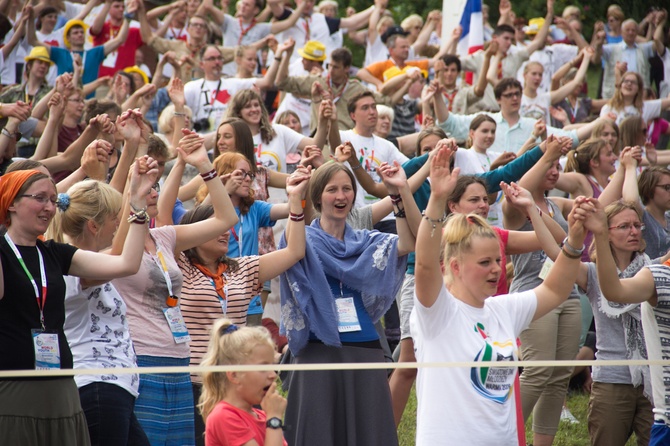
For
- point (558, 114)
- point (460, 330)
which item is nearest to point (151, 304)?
point (460, 330)

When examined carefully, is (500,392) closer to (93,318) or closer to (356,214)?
(93,318)

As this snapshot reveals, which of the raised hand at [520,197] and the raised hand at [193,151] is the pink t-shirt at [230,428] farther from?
the raised hand at [520,197]

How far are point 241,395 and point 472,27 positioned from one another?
10239 millimetres

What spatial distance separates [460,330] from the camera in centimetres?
392

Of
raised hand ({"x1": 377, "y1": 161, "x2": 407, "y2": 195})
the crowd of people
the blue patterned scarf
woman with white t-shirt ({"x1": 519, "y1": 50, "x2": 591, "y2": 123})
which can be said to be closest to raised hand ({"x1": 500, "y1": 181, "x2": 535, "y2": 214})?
the crowd of people

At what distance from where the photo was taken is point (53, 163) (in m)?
6.82

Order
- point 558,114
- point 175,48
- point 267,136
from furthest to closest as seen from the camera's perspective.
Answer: point 175,48 → point 558,114 → point 267,136

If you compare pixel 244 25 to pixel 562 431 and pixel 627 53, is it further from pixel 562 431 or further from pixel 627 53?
pixel 562 431

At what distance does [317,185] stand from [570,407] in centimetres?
→ 330

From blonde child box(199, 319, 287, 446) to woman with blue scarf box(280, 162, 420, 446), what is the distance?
0.86 meters

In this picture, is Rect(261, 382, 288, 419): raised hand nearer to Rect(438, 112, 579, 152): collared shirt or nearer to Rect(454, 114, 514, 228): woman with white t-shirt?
Rect(454, 114, 514, 228): woman with white t-shirt

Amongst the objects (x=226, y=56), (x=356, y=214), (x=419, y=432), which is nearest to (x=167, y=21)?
(x=226, y=56)

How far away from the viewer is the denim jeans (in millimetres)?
4352

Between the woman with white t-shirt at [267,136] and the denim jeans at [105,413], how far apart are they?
139 inches
